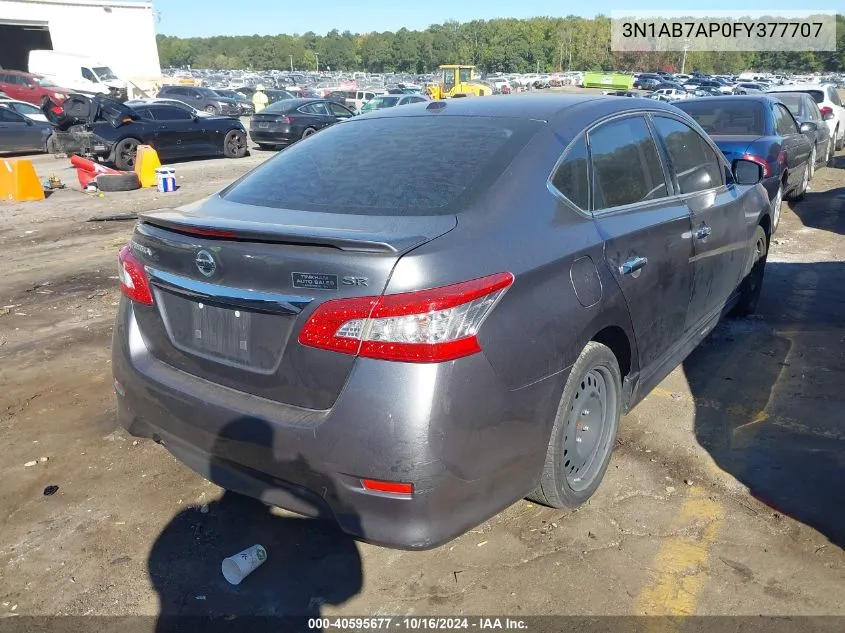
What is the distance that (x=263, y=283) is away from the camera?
7.70 feet

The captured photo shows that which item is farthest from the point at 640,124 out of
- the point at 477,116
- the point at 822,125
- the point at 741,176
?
the point at 822,125

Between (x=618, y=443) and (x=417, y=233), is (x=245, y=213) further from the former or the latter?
(x=618, y=443)

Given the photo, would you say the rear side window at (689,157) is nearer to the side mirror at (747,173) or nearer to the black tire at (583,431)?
the side mirror at (747,173)

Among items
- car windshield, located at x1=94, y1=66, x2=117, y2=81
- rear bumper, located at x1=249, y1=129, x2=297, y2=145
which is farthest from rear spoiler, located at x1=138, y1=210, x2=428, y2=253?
car windshield, located at x1=94, y1=66, x2=117, y2=81

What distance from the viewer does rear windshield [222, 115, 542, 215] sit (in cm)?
270

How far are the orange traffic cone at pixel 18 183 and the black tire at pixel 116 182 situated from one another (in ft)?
3.54

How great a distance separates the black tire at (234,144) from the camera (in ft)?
58.6

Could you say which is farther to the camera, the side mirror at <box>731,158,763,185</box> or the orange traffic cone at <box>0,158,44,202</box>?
the orange traffic cone at <box>0,158,44,202</box>

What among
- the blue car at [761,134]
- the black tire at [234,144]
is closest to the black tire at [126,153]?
the black tire at [234,144]

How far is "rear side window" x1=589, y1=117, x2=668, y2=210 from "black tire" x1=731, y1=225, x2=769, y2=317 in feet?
6.13

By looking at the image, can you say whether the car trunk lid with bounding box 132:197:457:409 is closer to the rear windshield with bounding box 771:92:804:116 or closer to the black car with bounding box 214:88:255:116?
the rear windshield with bounding box 771:92:804:116

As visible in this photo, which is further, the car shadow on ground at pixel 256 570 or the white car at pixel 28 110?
the white car at pixel 28 110

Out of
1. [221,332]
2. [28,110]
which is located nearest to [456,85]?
[28,110]

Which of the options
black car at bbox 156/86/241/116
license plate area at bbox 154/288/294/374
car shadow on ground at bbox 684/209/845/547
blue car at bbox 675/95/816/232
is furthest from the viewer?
black car at bbox 156/86/241/116
